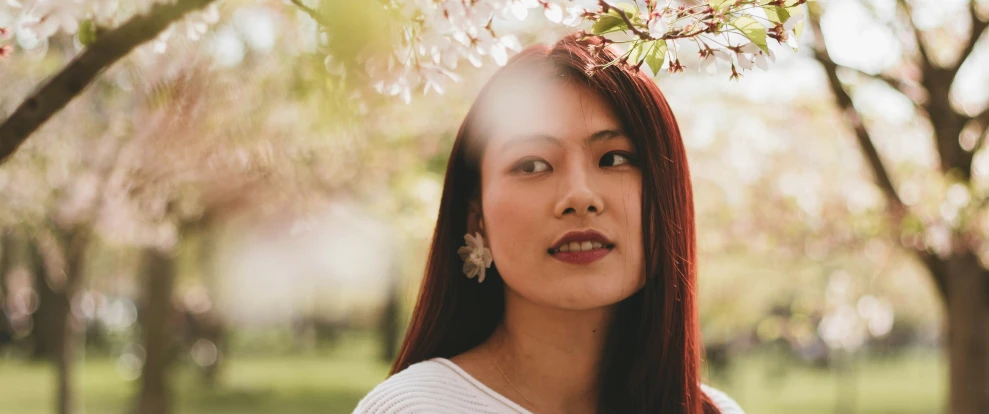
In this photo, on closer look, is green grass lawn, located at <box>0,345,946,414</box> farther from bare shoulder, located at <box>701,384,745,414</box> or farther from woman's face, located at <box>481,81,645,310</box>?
woman's face, located at <box>481,81,645,310</box>

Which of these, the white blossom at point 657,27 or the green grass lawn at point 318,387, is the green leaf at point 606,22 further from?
the green grass lawn at point 318,387

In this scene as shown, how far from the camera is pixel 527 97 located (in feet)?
6.54

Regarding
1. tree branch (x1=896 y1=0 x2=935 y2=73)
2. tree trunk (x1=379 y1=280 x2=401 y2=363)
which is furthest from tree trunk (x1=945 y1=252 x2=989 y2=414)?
tree trunk (x1=379 y1=280 x2=401 y2=363)

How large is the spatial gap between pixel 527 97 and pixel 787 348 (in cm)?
3796

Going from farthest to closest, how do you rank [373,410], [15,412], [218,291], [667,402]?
[218,291] → [15,412] → [667,402] → [373,410]

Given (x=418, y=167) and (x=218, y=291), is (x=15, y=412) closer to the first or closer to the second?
(x=218, y=291)

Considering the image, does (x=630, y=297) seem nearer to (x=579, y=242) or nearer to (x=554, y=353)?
(x=554, y=353)

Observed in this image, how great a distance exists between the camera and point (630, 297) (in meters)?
2.18

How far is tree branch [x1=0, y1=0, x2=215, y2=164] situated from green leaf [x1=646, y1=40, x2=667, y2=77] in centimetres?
87

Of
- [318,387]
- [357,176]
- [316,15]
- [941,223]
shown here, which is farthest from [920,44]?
[318,387]

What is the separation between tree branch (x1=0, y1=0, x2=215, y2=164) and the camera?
5.46 feet

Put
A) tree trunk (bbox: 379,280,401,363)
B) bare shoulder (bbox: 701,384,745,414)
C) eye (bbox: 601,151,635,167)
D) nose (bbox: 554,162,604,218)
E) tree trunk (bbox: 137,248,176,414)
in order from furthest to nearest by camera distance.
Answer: tree trunk (bbox: 379,280,401,363)
tree trunk (bbox: 137,248,176,414)
bare shoulder (bbox: 701,384,745,414)
eye (bbox: 601,151,635,167)
nose (bbox: 554,162,604,218)

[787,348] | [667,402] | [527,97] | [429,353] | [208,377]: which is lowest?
[787,348]

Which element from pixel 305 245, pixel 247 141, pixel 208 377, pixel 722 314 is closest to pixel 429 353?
pixel 247 141
